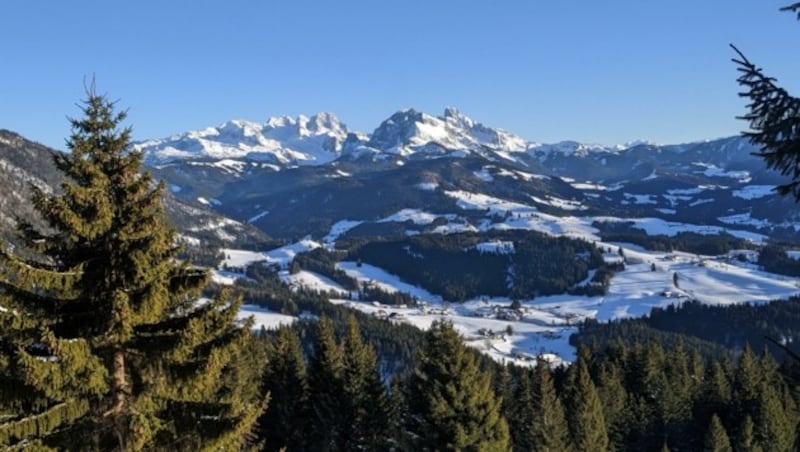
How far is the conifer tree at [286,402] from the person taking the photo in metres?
58.1

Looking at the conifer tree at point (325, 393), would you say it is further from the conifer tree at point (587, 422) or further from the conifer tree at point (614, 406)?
the conifer tree at point (614, 406)

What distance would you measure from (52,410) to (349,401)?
42.6 metres

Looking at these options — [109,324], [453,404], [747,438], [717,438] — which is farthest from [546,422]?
[109,324]

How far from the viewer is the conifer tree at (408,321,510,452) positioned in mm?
34438

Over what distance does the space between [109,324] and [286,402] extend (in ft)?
151

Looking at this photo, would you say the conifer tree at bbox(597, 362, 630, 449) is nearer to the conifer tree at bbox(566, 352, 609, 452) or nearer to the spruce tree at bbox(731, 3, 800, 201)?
the conifer tree at bbox(566, 352, 609, 452)

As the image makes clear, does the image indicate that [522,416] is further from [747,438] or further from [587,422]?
[747,438]

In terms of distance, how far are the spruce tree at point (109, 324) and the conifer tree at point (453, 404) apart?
20067 millimetres

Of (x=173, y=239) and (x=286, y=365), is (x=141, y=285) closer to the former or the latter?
(x=173, y=239)

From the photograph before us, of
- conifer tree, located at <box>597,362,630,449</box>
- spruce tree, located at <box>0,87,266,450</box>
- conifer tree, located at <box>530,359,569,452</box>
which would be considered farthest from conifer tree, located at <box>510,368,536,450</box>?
spruce tree, located at <box>0,87,266,450</box>

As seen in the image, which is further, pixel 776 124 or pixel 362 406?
pixel 362 406

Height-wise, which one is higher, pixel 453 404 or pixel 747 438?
pixel 453 404

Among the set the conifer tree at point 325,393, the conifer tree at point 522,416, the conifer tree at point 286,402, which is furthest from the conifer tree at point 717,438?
the conifer tree at point 286,402

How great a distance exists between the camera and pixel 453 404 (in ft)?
115
